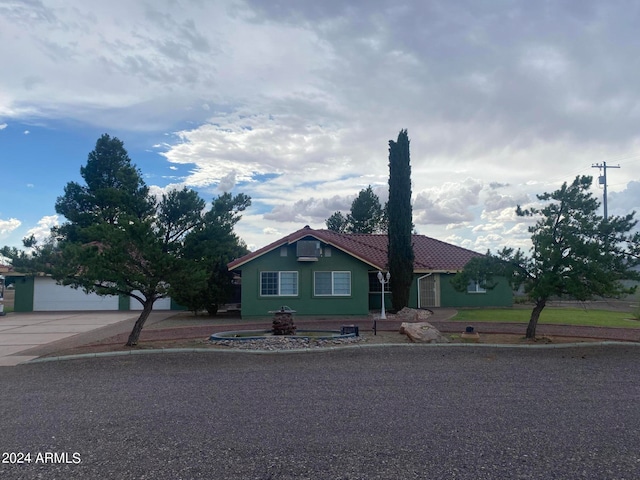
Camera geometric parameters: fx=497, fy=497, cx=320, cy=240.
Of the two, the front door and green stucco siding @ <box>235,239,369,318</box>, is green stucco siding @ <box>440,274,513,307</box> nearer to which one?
the front door

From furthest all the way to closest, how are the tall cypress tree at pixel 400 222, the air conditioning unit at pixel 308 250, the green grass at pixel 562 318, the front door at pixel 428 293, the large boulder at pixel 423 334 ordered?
the front door at pixel 428 293 < the tall cypress tree at pixel 400 222 < the air conditioning unit at pixel 308 250 < the green grass at pixel 562 318 < the large boulder at pixel 423 334

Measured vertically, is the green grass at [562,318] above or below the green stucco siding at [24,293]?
below

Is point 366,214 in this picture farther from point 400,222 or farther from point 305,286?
point 305,286

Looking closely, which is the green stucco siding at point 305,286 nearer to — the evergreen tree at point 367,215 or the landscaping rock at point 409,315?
the landscaping rock at point 409,315

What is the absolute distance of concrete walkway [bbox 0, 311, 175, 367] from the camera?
11.5m

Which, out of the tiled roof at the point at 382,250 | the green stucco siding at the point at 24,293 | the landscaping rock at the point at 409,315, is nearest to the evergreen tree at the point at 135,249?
the tiled roof at the point at 382,250

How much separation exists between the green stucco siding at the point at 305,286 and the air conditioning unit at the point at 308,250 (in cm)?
48

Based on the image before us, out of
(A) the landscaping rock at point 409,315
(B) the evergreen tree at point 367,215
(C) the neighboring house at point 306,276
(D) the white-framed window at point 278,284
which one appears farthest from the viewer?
(B) the evergreen tree at point 367,215

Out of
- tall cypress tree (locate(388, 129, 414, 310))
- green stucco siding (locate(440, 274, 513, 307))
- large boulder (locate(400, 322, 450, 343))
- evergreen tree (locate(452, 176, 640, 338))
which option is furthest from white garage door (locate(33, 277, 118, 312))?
evergreen tree (locate(452, 176, 640, 338))

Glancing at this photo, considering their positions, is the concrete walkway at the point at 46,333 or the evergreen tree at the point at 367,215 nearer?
the concrete walkway at the point at 46,333

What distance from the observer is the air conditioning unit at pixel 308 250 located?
19.5 metres

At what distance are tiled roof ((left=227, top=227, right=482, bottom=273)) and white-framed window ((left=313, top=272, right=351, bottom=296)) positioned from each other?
1097 millimetres

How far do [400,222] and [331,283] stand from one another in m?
4.05

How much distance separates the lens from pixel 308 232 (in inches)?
789
